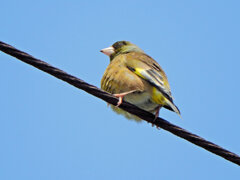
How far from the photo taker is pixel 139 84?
208 inches

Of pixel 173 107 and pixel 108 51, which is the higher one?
pixel 108 51

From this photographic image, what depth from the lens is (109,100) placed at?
13.5 feet

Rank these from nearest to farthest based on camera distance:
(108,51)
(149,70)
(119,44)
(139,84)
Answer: (139,84), (149,70), (108,51), (119,44)

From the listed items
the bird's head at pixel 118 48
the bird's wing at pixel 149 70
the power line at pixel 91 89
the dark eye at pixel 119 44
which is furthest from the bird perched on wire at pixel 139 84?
the dark eye at pixel 119 44

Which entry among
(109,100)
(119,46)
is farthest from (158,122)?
(119,46)

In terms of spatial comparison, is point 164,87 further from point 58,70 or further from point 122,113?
point 58,70

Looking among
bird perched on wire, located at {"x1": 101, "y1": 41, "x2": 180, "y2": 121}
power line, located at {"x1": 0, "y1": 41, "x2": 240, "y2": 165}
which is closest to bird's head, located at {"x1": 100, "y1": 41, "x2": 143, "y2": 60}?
bird perched on wire, located at {"x1": 101, "y1": 41, "x2": 180, "y2": 121}

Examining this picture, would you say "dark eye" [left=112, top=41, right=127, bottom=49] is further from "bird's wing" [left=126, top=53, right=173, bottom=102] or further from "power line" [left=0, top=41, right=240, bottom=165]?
"power line" [left=0, top=41, right=240, bottom=165]

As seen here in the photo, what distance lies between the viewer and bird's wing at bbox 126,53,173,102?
5.22 m

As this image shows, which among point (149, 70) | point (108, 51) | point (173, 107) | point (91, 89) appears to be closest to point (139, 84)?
point (149, 70)

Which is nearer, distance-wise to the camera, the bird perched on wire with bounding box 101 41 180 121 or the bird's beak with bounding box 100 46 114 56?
the bird perched on wire with bounding box 101 41 180 121

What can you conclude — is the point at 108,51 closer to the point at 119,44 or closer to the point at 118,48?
the point at 118,48

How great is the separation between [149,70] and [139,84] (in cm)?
41

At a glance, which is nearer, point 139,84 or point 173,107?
point 173,107
